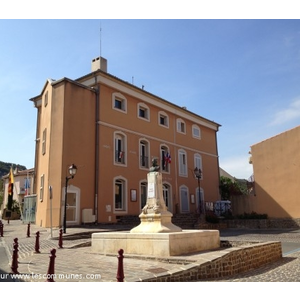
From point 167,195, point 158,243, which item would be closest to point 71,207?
point 167,195

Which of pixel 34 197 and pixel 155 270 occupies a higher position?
pixel 34 197

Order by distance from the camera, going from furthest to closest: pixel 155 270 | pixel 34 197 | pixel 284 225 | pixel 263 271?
1. pixel 34 197
2. pixel 284 225
3. pixel 263 271
4. pixel 155 270

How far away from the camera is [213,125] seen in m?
34.0

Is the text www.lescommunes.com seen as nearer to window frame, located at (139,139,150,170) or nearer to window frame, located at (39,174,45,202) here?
window frame, located at (39,174,45,202)

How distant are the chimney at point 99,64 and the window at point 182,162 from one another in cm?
985

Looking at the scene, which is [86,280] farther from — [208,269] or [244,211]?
[244,211]

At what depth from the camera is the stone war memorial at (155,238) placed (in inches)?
333

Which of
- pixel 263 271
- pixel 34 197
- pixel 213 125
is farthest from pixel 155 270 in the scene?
pixel 213 125

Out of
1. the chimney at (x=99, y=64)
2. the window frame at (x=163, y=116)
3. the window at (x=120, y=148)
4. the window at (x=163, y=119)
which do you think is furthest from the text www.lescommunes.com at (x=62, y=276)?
the window at (x=163, y=119)

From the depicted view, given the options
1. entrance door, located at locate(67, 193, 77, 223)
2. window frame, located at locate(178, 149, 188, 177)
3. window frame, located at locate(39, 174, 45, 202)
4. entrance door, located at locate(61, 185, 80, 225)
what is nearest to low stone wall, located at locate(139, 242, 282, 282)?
entrance door, located at locate(61, 185, 80, 225)

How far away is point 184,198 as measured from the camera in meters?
28.1

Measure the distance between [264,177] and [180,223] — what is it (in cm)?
673

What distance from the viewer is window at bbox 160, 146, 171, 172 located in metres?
26.6

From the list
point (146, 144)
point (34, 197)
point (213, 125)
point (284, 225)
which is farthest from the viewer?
point (213, 125)
